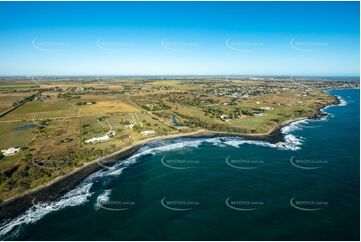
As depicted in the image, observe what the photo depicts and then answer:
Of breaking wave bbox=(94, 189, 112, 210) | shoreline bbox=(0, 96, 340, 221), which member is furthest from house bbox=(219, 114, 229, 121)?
breaking wave bbox=(94, 189, 112, 210)

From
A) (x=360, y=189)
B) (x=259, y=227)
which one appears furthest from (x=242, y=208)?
(x=360, y=189)

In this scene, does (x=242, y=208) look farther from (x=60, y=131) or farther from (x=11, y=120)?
(x=11, y=120)

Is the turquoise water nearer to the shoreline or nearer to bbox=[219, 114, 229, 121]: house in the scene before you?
the shoreline

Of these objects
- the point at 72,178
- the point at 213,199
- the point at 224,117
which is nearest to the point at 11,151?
the point at 72,178

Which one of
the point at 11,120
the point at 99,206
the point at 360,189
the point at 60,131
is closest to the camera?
the point at 99,206

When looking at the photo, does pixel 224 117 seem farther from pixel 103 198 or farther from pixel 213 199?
pixel 103 198
